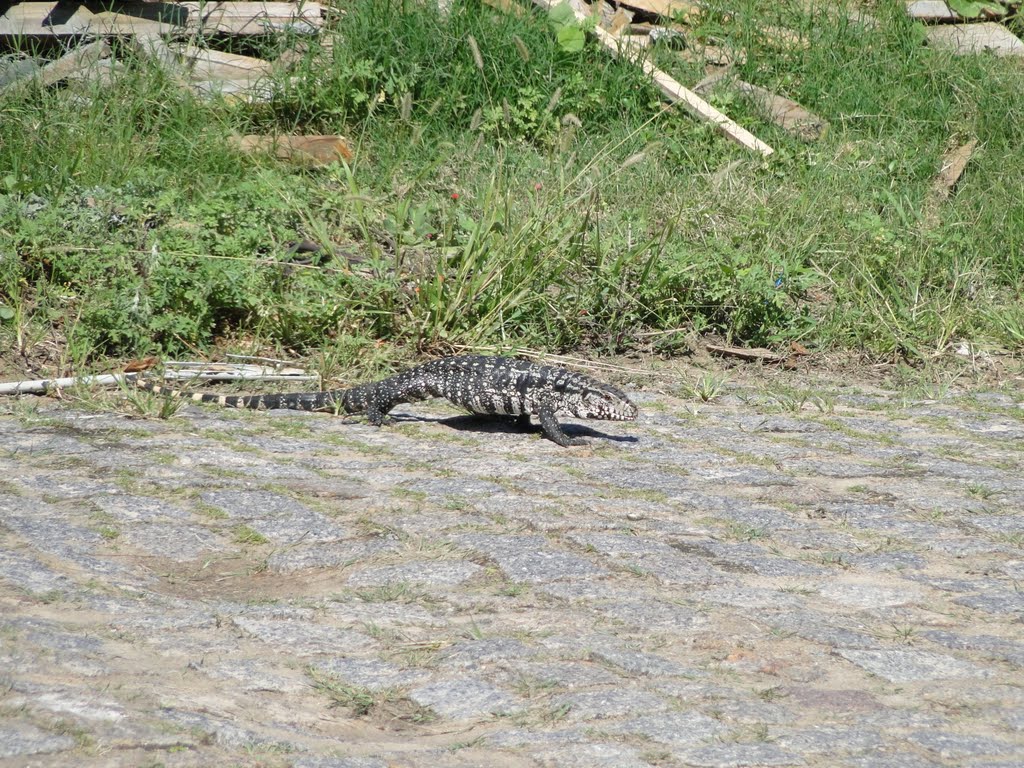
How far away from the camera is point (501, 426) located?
283 inches

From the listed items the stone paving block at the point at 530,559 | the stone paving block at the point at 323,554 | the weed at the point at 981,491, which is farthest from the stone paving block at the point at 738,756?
the weed at the point at 981,491

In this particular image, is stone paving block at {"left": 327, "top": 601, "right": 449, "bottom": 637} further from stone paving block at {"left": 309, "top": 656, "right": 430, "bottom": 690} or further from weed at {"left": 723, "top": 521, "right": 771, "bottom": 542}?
weed at {"left": 723, "top": 521, "right": 771, "bottom": 542}

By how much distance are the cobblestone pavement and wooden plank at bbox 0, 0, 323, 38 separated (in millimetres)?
5027

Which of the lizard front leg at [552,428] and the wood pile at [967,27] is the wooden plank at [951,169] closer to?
the wood pile at [967,27]

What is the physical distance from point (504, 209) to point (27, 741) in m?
5.82

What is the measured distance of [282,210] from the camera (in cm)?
845

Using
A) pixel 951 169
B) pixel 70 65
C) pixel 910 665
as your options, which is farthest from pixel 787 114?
pixel 910 665

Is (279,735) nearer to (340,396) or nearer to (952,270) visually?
(340,396)

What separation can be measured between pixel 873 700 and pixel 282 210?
5874 mm

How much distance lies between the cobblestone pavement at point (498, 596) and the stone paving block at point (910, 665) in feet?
0.05

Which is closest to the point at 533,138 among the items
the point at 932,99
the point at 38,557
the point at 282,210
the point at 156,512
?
the point at 282,210

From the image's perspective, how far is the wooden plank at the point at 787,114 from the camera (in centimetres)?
1142

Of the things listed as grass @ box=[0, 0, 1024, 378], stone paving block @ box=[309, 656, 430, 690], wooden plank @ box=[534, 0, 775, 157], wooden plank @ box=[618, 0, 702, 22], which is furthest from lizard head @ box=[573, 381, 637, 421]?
wooden plank @ box=[618, 0, 702, 22]

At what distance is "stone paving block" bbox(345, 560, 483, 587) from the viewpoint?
451cm
